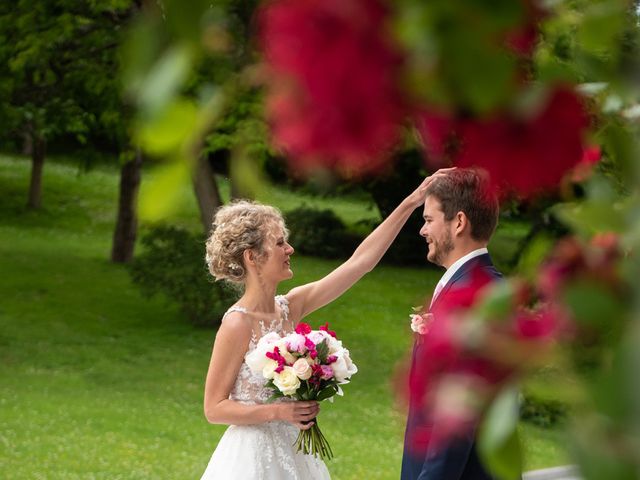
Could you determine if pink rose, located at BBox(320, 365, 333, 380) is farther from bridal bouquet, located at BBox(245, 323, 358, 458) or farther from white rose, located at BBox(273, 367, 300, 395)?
white rose, located at BBox(273, 367, 300, 395)

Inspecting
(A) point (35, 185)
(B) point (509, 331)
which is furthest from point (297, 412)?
(A) point (35, 185)

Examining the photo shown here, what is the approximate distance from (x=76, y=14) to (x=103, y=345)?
15.0 ft

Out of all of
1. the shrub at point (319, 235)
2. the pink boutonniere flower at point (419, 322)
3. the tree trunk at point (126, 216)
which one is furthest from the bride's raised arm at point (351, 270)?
the shrub at point (319, 235)

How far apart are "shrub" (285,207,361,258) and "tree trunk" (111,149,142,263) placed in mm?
3375

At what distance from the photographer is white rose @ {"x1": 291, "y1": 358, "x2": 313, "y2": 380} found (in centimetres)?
453

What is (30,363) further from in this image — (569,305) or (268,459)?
(569,305)

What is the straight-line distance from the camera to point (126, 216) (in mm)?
20578

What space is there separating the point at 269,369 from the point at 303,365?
0.15m

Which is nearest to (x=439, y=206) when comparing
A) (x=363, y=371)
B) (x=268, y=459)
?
(x=268, y=459)

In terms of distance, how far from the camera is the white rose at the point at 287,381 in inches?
178

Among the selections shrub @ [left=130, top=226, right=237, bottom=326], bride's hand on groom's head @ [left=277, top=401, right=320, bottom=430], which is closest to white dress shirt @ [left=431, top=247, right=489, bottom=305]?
bride's hand on groom's head @ [left=277, top=401, right=320, bottom=430]

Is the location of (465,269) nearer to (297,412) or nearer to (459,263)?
(459,263)

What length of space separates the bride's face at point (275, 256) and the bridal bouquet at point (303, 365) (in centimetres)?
25

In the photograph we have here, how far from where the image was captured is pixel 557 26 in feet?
3.72
